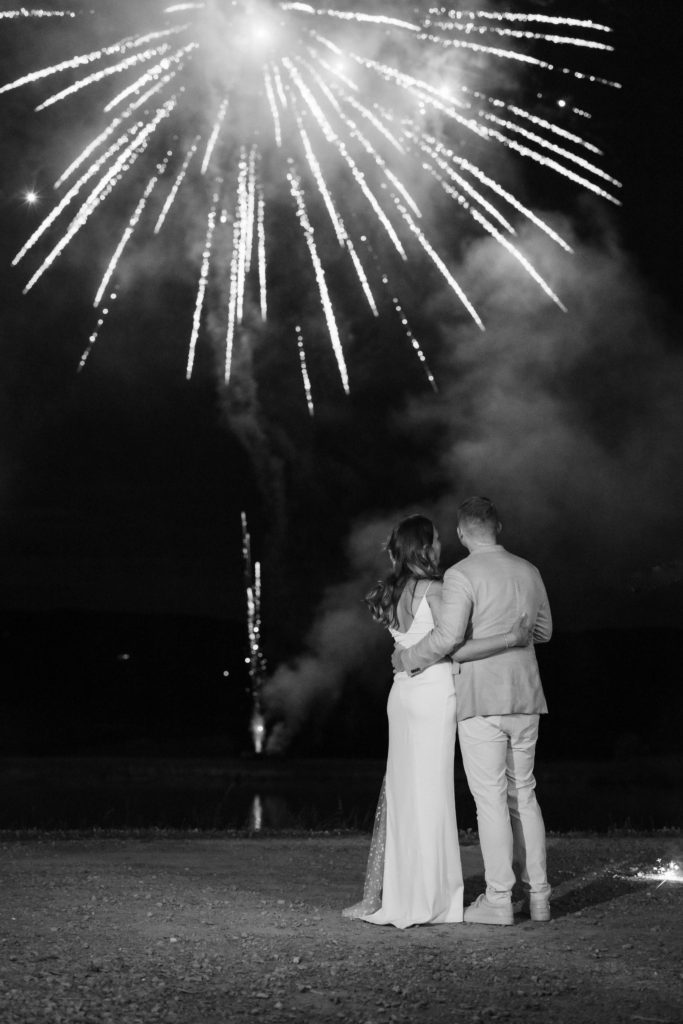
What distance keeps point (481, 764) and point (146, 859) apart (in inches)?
137

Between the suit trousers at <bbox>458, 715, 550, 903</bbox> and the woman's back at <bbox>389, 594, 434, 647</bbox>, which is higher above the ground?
the woman's back at <bbox>389, 594, 434, 647</bbox>

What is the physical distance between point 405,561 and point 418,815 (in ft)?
4.38

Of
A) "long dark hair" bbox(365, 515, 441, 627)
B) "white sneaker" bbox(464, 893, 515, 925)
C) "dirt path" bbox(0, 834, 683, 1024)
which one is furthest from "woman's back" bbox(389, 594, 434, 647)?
"dirt path" bbox(0, 834, 683, 1024)

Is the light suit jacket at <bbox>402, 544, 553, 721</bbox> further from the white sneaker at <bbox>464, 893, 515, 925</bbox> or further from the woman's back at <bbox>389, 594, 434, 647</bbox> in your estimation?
the white sneaker at <bbox>464, 893, 515, 925</bbox>

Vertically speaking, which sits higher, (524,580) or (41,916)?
(524,580)

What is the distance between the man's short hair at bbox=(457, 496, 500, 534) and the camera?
6.82m

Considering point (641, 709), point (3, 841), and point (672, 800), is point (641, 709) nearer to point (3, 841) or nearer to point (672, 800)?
point (672, 800)

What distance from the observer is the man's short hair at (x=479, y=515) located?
6.82m

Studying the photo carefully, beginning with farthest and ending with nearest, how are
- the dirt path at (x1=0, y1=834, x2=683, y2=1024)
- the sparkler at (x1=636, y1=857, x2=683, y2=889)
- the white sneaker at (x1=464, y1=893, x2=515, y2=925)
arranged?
1. the sparkler at (x1=636, y1=857, x2=683, y2=889)
2. the white sneaker at (x1=464, y1=893, x2=515, y2=925)
3. the dirt path at (x1=0, y1=834, x2=683, y2=1024)

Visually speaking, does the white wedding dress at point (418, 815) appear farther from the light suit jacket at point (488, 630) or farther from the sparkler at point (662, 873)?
the sparkler at point (662, 873)

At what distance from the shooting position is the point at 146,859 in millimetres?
9062

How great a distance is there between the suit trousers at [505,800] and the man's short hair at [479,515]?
39.5 inches

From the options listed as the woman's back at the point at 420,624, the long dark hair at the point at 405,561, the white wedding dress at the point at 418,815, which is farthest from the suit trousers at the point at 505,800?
the long dark hair at the point at 405,561

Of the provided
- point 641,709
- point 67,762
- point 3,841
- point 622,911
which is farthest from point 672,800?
point 641,709
